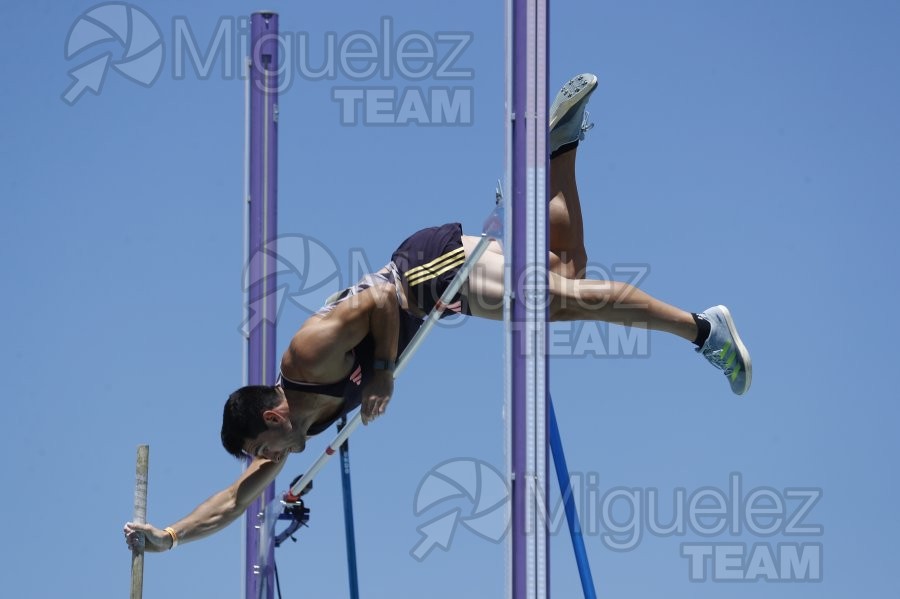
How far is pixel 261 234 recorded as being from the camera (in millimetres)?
6988

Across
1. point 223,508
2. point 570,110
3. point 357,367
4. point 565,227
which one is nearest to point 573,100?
point 570,110

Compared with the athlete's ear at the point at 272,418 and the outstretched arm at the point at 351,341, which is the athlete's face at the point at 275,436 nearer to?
the athlete's ear at the point at 272,418

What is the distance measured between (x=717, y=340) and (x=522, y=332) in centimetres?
166

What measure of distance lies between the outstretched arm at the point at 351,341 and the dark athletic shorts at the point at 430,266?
0.56ft

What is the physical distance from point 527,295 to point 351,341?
1.31 meters

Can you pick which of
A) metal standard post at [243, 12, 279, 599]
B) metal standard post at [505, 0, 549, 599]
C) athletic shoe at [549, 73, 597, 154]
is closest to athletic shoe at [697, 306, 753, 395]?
athletic shoe at [549, 73, 597, 154]

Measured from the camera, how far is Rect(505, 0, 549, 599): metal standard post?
14.9 feet

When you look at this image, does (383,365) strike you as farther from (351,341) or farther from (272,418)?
(272,418)

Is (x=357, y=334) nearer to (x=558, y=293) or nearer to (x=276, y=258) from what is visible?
(x=558, y=293)

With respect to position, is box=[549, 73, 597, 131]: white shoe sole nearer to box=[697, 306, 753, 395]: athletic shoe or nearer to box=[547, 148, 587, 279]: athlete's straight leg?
box=[547, 148, 587, 279]: athlete's straight leg

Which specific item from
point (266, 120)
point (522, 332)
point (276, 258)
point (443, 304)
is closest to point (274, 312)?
point (276, 258)

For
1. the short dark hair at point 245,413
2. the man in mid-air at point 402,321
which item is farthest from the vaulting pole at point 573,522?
the short dark hair at point 245,413

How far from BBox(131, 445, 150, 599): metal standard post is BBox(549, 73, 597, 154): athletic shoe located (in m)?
2.36

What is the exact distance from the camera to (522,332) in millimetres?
4633
